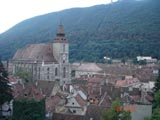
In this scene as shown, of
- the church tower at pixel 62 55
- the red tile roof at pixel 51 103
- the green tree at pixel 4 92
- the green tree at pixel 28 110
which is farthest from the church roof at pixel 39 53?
the green tree at pixel 28 110

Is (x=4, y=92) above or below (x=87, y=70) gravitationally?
above

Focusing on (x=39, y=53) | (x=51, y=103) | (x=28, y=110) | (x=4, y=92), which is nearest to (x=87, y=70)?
(x=39, y=53)

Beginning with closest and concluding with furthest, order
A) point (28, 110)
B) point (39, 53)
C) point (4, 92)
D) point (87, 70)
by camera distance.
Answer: point (28, 110) → point (4, 92) → point (39, 53) → point (87, 70)

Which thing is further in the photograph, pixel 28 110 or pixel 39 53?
pixel 39 53

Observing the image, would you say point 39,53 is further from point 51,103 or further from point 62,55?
point 51,103

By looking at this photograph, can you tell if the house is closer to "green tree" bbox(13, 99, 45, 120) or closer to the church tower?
the church tower

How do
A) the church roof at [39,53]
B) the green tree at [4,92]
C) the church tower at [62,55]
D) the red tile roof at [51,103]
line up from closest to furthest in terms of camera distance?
the green tree at [4,92] < the red tile roof at [51,103] < the church tower at [62,55] < the church roof at [39,53]

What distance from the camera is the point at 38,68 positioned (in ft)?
283

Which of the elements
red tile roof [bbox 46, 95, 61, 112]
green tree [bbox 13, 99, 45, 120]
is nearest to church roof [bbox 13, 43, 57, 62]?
red tile roof [bbox 46, 95, 61, 112]

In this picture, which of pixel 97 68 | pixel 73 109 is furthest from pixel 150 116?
pixel 97 68

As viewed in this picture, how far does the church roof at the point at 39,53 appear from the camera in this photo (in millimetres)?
86750

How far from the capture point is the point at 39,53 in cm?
8819

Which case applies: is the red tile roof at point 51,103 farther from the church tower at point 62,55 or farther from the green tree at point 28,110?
the church tower at point 62,55

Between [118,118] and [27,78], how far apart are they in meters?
47.9
